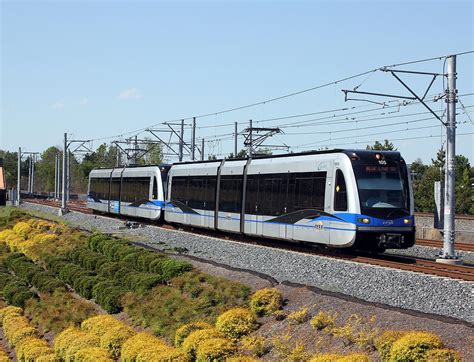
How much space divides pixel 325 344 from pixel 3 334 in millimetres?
11293

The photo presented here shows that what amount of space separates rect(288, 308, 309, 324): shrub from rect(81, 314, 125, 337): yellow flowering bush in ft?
14.0

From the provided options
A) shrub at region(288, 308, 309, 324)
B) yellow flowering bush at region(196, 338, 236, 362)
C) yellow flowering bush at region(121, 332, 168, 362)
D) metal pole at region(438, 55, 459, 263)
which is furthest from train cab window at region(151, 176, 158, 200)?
yellow flowering bush at region(196, 338, 236, 362)

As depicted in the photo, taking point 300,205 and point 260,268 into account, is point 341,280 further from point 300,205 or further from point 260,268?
point 300,205

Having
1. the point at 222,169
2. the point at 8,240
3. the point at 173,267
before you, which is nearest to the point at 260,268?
the point at 173,267

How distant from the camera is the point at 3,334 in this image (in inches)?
771

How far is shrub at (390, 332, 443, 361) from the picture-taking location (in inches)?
384

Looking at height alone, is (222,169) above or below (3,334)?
above

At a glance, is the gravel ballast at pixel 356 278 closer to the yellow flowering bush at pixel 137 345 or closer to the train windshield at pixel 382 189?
the train windshield at pixel 382 189

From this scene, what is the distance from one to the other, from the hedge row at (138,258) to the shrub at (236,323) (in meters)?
5.34

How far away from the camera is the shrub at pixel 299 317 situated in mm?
12828

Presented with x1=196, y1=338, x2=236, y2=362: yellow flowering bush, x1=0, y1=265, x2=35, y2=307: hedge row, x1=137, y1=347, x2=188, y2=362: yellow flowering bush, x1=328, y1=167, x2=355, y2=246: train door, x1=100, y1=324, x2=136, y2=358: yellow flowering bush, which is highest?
x1=328, y1=167, x2=355, y2=246: train door

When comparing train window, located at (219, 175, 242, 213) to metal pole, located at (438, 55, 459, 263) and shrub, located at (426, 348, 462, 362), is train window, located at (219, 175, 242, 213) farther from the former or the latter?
shrub, located at (426, 348, 462, 362)

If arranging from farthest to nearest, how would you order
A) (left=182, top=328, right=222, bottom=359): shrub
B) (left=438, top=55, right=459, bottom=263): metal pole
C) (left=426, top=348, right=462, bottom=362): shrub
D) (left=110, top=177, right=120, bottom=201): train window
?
(left=110, top=177, right=120, bottom=201): train window
(left=438, top=55, right=459, bottom=263): metal pole
(left=182, top=328, right=222, bottom=359): shrub
(left=426, top=348, right=462, bottom=362): shrub

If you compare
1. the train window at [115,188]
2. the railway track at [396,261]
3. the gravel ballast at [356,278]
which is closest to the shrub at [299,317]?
the gravel ballast at [356,278]
